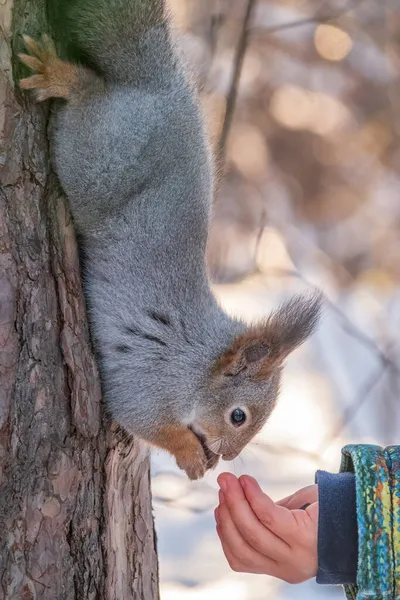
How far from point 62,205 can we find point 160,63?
284 millimetres

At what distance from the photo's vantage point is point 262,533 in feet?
4.79

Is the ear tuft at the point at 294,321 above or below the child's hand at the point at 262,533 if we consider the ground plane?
above

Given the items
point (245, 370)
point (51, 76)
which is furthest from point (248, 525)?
point (51, 76)

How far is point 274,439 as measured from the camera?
2.91m

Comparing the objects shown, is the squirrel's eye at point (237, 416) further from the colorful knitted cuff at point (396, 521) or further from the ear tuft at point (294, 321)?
the colorful knitted cuff at point (396, 521)

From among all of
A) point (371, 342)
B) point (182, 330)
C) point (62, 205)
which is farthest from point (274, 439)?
point (62, 205)

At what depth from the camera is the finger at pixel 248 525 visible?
4.73ft

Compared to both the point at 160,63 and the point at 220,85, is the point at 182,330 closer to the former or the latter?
the point at 160,63

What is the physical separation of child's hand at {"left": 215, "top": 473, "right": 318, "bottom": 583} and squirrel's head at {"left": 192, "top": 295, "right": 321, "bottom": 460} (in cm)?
8

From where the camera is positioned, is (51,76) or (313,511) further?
(313,511)

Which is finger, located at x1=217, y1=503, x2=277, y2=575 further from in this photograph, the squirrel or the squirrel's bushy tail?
the squirrel's bushy tail

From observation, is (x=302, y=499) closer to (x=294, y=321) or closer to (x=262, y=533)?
(x=262, y=533)

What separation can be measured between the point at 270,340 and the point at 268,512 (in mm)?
278

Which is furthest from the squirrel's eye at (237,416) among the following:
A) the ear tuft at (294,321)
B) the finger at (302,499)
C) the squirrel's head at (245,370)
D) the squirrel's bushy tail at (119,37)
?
the squirrel's bushy tail at (119,37)
